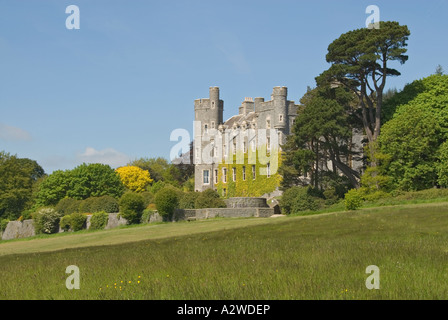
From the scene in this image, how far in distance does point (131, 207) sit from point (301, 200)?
51.5ft

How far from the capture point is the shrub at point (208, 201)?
52.9 metres

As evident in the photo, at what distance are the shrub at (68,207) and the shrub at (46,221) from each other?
2.41 metres

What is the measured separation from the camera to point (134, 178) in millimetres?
91688

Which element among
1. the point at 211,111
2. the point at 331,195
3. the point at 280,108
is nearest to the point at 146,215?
the point at 331,195

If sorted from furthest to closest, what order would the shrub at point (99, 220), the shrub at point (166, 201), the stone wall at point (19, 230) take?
the stone wall at point (19, 230), the shrub at point (99, 220), the shrub at point (166, 201)

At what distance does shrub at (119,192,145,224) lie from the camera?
5144cm

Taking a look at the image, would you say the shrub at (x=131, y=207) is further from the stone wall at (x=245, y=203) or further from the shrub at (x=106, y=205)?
the stone wall at (x=245, y=203)

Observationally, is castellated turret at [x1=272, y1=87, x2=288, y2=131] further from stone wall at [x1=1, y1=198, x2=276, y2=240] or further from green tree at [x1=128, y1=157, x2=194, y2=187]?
green tree at [x1=128, y1=157, x2=194, y2=187]

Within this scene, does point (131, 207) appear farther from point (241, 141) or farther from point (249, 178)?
point (241, 141)

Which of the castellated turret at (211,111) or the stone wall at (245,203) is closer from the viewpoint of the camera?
the stone wall at (245,203)

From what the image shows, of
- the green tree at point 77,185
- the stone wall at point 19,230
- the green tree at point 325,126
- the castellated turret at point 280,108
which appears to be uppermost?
the castellated turret at point 280,108

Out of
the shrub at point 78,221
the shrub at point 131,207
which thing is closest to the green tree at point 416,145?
the shrub at point 131,207
